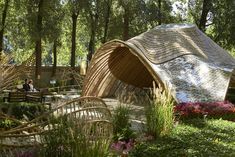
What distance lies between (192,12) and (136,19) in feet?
14.8

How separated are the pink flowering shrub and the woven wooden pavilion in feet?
2.80

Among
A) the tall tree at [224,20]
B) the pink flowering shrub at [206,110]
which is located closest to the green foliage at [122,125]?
the pink flowering shrub at [206,110]

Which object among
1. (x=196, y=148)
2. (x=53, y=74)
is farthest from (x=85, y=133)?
(x=53, y=74)

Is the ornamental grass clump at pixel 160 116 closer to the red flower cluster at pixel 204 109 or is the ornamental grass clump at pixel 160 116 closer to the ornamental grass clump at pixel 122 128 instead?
the ornamental grass clump at pixel 122 128

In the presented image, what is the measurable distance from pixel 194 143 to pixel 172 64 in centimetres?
722

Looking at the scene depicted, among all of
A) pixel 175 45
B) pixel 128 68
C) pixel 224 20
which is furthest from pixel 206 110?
pixel 224 20

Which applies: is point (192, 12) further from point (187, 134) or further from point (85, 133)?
point (85, 133)

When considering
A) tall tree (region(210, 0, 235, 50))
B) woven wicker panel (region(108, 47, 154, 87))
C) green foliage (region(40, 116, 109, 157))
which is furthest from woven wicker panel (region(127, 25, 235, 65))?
tall tree (region(210, 0, 235, 50))

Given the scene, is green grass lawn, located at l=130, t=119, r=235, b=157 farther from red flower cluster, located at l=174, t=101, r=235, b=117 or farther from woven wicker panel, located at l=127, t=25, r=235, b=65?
woven wicker panel, located at l=127, t=25, r=235, b=65

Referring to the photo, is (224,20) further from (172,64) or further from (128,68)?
(172,64)

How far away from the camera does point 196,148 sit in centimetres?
703

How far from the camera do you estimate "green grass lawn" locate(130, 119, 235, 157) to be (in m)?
6.75

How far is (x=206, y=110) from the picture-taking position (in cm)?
1158

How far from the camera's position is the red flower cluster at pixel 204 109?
442 inches
